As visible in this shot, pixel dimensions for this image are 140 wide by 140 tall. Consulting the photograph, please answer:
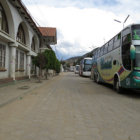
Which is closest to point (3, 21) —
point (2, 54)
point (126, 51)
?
point (2, 54)

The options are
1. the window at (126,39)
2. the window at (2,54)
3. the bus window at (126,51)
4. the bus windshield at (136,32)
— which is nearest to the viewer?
the bus windshield at (136,32)

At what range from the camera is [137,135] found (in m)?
3.51

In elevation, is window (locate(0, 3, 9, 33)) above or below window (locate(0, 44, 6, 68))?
above

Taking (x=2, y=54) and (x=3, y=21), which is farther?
(x=3, y=21)

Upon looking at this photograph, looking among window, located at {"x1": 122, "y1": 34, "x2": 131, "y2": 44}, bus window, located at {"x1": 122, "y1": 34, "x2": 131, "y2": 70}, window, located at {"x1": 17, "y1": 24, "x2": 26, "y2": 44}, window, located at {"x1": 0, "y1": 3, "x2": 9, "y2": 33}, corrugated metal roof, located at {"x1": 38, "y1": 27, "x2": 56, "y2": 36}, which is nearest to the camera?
bus window, located at {"x1": 122, "y1": 34, "x2": 131, "y2": 70}

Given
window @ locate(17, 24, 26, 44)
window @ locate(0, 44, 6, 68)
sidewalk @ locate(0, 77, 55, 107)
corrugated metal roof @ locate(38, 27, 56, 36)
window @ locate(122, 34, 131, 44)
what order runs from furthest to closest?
corrugated metal roof @ locate(38, 27, 56, 36) < window @ locate(17, 24, 26, 44) < window @ locate(0, 44, 6, 68) < window @ locate(122, 34, 131, 44) < sidewalk @ locate(0, 77, 55, 107)

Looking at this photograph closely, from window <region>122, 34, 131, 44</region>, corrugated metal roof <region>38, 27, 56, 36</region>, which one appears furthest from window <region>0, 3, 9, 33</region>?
corrugated metal roof <region>38, 27, 56, 36</region>

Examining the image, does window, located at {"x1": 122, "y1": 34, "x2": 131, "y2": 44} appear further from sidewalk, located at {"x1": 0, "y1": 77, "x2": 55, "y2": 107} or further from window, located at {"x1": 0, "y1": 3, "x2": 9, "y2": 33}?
window, located at {"x1": 0, "y1": 3, "x2": 9, "y2": 33}

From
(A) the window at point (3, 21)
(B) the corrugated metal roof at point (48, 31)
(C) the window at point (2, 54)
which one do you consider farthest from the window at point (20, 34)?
(B) the corrugated metal roof at point (48, 31)

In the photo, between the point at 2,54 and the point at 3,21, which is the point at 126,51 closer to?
the point at 2,54

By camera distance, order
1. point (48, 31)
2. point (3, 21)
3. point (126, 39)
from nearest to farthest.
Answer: point (126, 39) → point (3, 21) → point (48, 31)

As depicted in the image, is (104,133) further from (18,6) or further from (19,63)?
(19,63)

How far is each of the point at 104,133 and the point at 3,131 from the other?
2.32 m

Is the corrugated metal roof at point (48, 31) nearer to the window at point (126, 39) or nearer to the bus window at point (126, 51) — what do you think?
the window at point (126, 39)
